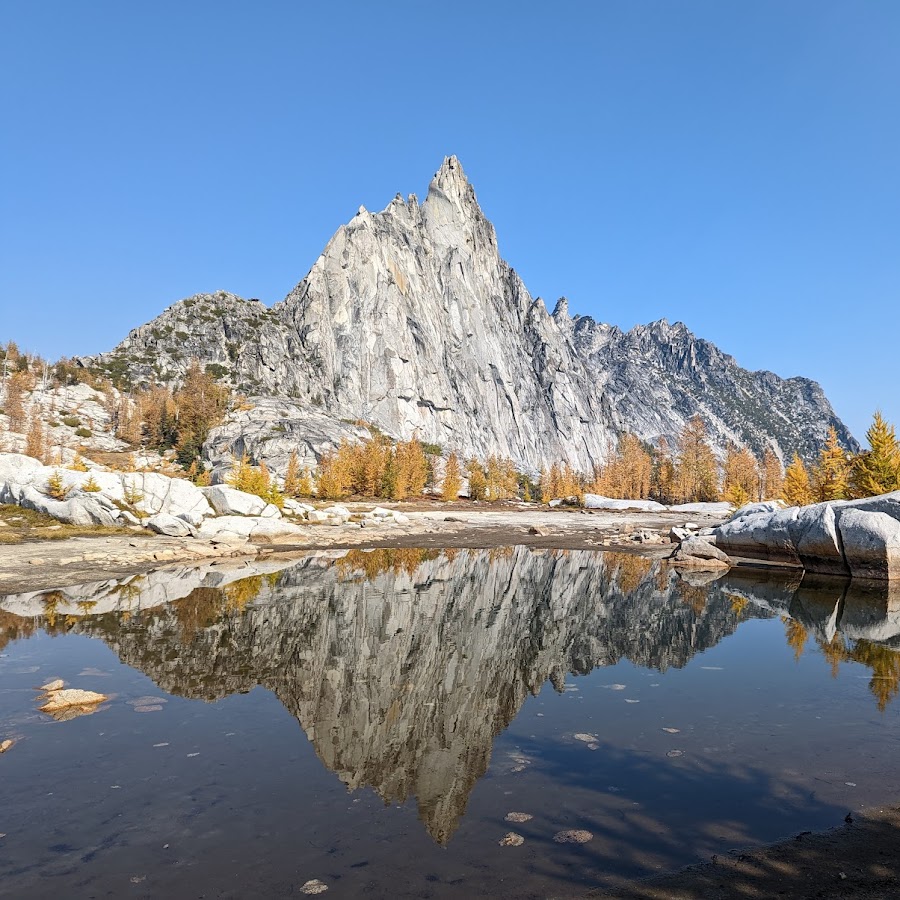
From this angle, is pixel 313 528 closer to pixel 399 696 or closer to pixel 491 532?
pixel 491 532

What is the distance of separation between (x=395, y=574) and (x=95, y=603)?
13.8m

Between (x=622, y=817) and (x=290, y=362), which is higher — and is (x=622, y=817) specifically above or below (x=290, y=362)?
below

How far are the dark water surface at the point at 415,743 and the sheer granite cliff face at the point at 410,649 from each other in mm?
101

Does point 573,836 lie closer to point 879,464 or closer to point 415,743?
point 415,743

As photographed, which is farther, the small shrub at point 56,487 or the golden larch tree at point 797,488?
the golden larch tree at point 797,488

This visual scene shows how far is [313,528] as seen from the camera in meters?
52.6

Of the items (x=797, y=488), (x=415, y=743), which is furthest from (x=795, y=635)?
(x=797, y=488)

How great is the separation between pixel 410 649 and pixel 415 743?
20.2ft

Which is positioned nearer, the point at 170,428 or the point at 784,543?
the point at 784,543

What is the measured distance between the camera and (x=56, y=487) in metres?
43.3

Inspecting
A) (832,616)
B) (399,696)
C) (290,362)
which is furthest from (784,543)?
(290,362)

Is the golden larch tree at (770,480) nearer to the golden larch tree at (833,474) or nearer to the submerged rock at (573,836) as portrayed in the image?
the golden larch tree at (833,474)

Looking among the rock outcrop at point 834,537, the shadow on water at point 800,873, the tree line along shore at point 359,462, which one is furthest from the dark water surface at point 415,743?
the tree line along shore at point 359,462

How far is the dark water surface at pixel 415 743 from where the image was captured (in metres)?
6.89
